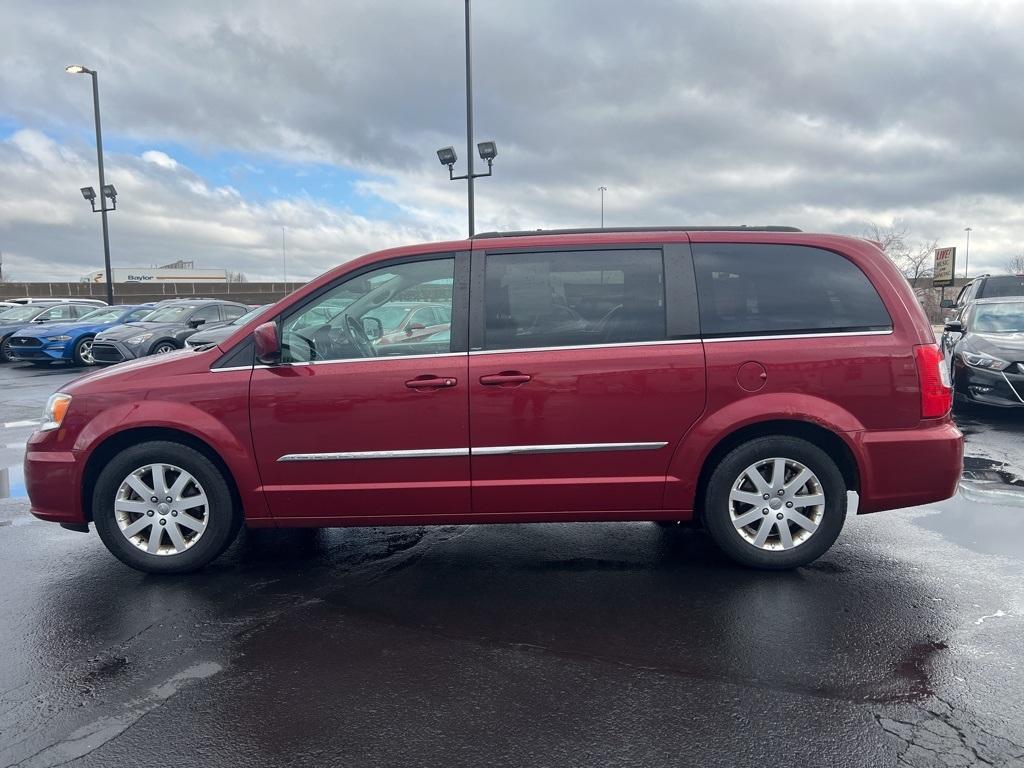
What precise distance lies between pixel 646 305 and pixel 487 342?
0.90m

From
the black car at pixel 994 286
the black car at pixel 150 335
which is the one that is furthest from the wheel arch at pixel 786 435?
the black car at pixel 150 335

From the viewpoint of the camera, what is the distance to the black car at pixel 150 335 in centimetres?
1547

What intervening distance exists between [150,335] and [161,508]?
12662 mm

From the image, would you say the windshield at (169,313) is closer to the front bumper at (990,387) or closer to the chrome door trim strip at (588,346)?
the chrome door trim strip at (588,346)

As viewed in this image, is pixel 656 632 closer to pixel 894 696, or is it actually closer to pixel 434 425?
pixel 894 696

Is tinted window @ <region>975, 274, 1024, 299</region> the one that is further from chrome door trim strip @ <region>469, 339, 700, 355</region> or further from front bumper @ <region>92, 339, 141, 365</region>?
front bumper @ <region>92, 339, 141, 365</region>

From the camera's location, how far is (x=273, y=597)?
160 inches

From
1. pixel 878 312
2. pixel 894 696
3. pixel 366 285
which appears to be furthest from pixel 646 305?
pixel 894 696

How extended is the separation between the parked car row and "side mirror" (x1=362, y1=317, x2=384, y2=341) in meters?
11.5

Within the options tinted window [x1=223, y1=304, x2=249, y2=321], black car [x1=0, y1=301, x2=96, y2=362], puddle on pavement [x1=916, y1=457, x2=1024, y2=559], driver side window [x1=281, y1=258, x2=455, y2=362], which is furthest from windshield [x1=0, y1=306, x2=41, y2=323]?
puddle on pavement [x1=916, y1=457, x2=1024, y2=559]

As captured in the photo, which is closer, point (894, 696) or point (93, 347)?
point (894, 696)

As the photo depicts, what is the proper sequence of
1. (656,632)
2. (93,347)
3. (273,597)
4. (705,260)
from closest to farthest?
1. (656,632)
2. (273,597)
3. (705,260)
4. (93,347)

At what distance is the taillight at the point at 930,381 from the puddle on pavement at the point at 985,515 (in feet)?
3.78

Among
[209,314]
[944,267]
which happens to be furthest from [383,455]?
[944,267]
